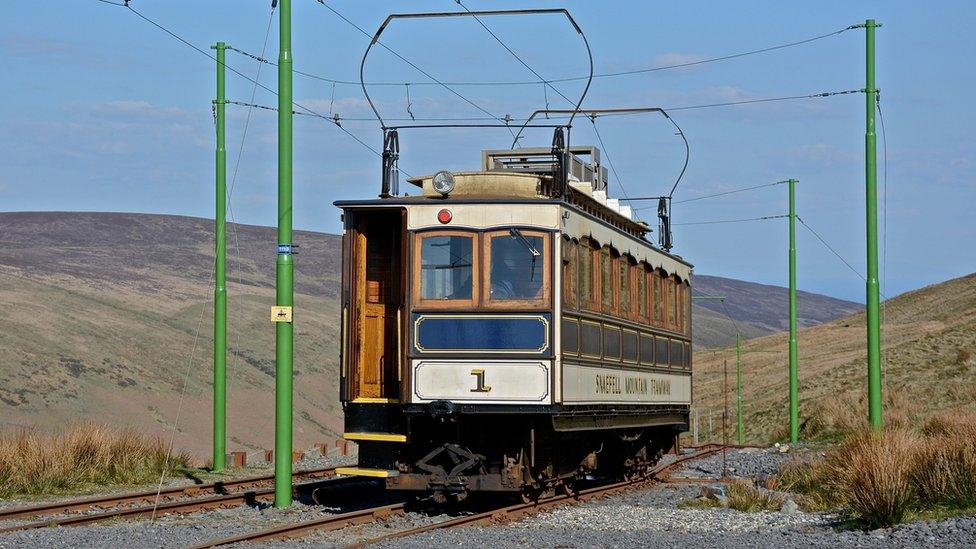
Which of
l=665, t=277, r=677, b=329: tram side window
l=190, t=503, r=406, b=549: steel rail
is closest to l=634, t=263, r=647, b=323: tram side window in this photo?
l=665, t=277, r=677, b=329: tram side window

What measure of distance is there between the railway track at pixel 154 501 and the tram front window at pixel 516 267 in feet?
12.8

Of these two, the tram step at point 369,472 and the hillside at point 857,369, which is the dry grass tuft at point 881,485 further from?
the hillside at point 857,369

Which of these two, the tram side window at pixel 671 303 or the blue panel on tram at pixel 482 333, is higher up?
the tram side window at pixel 671 303

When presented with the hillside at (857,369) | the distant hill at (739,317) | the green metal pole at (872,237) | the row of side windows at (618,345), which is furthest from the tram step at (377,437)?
the distant hill at (739,317)

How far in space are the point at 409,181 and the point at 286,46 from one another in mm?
2283

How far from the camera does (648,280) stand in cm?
1995

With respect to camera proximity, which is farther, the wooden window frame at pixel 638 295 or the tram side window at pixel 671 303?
the tram side window at pixel 671 303

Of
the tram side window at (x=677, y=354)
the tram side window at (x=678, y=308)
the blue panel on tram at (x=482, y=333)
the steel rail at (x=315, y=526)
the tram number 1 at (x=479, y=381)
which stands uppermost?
the tram side window at (x=678, y=308)

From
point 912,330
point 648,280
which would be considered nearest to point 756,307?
point 912,330

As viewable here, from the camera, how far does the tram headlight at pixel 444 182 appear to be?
1582 cm

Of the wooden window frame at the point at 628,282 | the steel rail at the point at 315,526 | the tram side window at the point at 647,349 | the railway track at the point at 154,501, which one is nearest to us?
the steel rail at the point at 315,526

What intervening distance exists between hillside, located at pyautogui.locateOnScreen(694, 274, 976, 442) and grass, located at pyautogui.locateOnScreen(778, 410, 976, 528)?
1218cm

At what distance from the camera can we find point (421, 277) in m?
15.6

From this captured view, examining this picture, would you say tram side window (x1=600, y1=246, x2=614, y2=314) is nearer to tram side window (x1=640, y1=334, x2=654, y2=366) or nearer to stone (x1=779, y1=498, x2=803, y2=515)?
tram side window (x1=640, y1=334, x2=654, y2=366)
